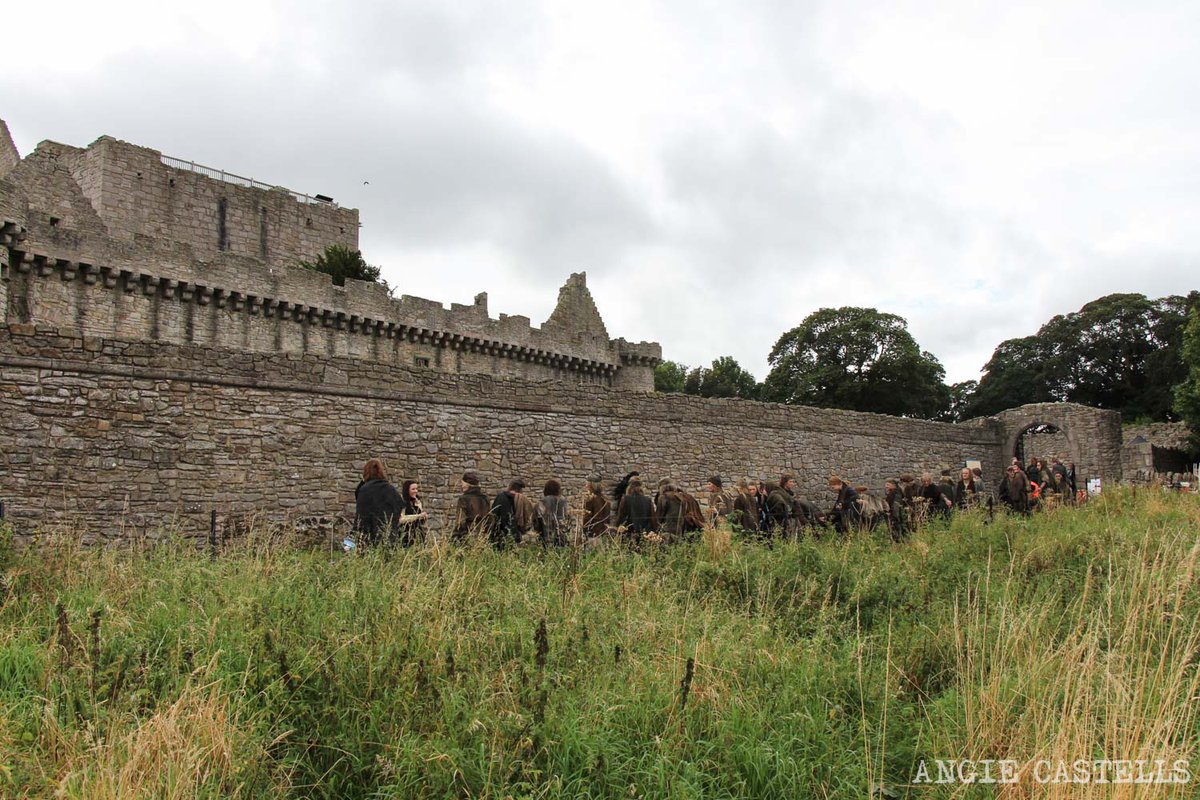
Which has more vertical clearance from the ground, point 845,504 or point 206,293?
point 206,293

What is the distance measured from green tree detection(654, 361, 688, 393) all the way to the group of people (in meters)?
53.0

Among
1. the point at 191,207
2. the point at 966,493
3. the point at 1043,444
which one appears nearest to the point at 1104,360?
the point at 1043,444

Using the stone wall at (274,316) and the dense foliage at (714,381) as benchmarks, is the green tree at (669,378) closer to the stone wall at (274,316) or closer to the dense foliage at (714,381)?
the dense foliage at (714,381)

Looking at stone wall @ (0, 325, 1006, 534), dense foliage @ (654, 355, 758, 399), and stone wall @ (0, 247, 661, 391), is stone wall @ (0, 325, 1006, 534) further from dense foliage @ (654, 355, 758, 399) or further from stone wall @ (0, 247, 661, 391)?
dense foliage @ (654, 355, 758, 399)

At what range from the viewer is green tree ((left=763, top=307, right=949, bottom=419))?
51.2 m

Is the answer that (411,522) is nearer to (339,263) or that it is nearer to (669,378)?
(339,263)

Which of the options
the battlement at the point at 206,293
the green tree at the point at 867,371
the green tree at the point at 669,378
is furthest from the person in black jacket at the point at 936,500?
the green tree at the point at 669,378

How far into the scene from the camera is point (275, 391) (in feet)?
40.2

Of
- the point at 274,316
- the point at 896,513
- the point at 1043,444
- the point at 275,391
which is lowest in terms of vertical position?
the point at 896,513

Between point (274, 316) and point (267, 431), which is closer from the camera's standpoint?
point (267, 431)

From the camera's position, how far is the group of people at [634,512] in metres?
8.74

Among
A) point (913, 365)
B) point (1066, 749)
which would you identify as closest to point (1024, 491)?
point (1066, 749)

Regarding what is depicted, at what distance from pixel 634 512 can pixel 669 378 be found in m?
62.8

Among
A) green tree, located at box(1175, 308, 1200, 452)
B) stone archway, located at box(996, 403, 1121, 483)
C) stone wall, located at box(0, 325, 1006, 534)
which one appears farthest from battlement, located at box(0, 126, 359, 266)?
green tree, located at box(1175, 308, 1200, 452)
